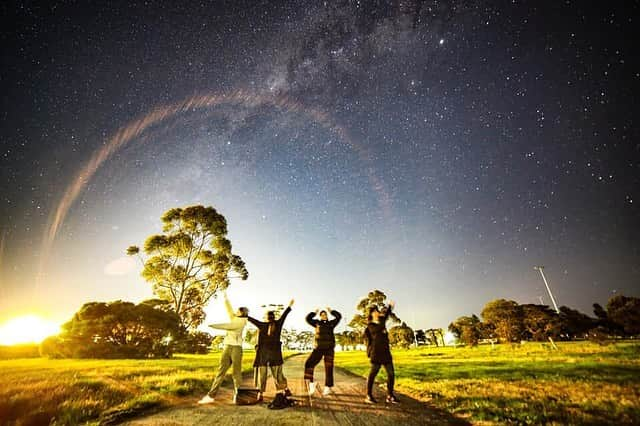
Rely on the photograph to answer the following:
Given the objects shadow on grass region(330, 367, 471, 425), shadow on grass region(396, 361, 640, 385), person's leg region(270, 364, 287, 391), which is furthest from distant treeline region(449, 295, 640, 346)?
person's leg region(270, 364, 287, 391)

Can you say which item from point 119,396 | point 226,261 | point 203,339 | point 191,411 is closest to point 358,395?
point 191,411

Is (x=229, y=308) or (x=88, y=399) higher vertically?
(x=229, y=308)

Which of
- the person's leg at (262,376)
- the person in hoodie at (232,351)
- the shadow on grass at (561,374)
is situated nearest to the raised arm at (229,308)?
the person in hoodie at (232,351)

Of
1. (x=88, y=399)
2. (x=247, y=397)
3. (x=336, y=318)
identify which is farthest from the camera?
(x=336, y=318)

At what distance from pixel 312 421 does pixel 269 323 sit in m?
2.77

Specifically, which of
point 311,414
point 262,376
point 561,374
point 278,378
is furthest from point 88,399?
point 561,374

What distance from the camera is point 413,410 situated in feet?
18.4

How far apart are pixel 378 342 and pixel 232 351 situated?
12.1 feet

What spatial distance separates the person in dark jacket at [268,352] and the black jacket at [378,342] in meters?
2.28

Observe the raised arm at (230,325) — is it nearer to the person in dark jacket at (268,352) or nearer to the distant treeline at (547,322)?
the person in dark jacket at (268,352)

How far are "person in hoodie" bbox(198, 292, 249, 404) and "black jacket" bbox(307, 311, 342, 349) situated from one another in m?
1.89

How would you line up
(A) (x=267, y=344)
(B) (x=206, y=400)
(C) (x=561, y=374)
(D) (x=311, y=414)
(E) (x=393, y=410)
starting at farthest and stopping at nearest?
(C) (x=561, y=374)
(A) (x=267, y=344)
(B) (x=206, y=400)
(E) (x=393, y=410)
(D) (x=311, y=414)

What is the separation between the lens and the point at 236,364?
6652 millimetres

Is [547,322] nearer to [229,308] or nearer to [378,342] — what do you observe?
[378,342]
